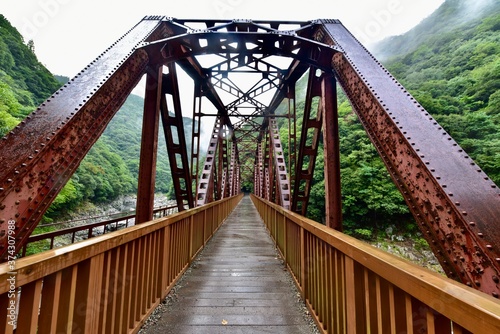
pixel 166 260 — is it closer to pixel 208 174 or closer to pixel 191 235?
pixel 191 235

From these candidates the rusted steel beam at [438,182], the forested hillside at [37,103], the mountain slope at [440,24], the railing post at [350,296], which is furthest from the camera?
the mountain slope at [440,24]

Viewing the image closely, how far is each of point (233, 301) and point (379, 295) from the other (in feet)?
7.24

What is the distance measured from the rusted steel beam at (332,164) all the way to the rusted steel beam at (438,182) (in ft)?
2.88

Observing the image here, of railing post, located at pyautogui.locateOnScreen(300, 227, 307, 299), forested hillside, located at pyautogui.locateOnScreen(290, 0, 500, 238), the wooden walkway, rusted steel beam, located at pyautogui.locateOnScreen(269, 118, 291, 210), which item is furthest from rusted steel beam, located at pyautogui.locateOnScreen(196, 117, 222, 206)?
forested hillside, located at pyautogui.locateOnScreen(290, 0, 500, 238)

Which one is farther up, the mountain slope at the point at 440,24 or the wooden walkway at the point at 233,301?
the mountain slope at the point at 440,24

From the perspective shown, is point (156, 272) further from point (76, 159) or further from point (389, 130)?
point (389, 130)

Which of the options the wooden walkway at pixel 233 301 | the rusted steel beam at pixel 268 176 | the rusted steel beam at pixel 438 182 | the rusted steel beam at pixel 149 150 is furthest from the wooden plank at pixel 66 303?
the rusted steel beam at pixel 268 176

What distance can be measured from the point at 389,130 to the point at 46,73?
41805mm

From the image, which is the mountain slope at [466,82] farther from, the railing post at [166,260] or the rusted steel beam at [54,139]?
the rusted steel beam at [54,139]

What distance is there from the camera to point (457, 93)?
84.8 ft

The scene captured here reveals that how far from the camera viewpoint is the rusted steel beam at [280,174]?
7739 mm

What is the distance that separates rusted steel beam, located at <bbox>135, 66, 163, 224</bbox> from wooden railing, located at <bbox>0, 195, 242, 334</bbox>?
3.36 ft

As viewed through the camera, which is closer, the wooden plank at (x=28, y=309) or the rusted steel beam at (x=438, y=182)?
the wooden plank at (x=28, y=309)

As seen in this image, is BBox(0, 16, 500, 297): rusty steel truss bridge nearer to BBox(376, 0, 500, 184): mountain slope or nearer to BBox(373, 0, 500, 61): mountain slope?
BBox(376, 0, 500, 184): mountain slope
